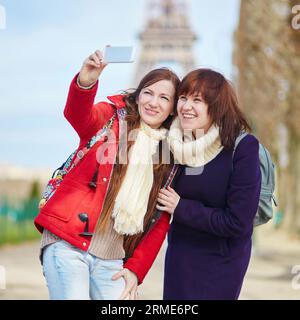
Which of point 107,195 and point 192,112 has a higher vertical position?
point 192,112

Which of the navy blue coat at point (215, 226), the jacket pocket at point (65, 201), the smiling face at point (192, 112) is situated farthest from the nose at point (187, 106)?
the jacket pocket at point (65, 201)

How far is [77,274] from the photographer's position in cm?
340

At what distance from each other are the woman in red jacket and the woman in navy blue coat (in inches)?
3.7

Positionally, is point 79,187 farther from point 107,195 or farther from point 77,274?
point 77,274

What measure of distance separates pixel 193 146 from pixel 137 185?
0.30 meters

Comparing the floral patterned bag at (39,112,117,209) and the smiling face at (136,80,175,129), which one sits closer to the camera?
the floral patterned bag at (39,112,117,209)

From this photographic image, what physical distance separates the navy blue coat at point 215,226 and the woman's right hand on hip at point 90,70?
60 centimetres

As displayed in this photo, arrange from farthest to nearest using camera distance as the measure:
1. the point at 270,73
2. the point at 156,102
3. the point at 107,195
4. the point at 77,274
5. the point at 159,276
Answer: the point at 270,73
the point at 159,276
the point at 156,102
the point at 107,195
the point at 77,274

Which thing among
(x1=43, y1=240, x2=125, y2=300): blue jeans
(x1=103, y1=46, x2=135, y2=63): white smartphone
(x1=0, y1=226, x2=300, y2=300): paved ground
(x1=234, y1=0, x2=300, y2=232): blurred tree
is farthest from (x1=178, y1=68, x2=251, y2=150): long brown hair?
(x1=234, y1=0, x2=300, y2=232): blurred tree

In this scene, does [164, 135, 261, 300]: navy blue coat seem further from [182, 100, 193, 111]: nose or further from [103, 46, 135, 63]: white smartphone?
[103, 46, 135, 63]: white smartphone

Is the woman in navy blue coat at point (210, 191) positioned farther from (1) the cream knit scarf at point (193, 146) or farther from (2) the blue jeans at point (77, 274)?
(2) the blue jeans at point (77, 274)

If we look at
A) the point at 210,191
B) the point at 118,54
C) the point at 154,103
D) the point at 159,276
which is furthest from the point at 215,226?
the point at 159,276

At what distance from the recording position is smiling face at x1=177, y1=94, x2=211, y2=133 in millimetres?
3609
